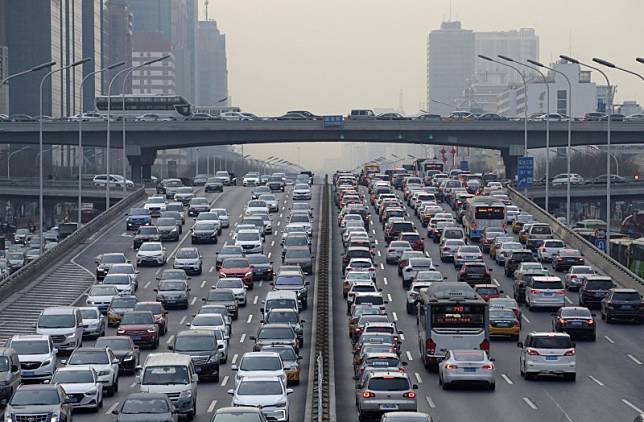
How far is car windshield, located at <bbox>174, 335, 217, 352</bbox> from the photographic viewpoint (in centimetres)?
4078

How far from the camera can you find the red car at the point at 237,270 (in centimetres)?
6381

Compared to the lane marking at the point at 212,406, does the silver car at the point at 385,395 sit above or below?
above

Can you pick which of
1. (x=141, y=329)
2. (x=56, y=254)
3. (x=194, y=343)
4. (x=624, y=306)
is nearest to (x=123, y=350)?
(x=194, y=343)

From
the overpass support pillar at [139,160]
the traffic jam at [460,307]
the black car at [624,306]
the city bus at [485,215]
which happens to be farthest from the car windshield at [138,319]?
the overpass support pillar at [139,160]

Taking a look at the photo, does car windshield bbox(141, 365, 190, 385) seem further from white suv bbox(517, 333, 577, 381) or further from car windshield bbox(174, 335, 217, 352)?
white suv bbox(517, 333, 577, 381)

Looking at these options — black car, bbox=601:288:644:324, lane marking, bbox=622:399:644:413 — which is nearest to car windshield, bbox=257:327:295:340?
lane marking, bbox=622:399:644:413

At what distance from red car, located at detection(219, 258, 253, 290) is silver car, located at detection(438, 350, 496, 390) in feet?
82.0

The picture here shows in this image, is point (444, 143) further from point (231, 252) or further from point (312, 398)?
point (312, 398)

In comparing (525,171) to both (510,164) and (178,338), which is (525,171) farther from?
(178,338)

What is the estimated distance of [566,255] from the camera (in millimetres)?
70625

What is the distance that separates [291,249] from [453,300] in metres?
27.5

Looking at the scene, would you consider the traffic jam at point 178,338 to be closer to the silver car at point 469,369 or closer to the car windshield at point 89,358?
the car windshield at point 89,358

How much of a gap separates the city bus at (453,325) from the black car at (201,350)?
6.06 m

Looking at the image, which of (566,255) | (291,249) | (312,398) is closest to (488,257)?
(566,255)
